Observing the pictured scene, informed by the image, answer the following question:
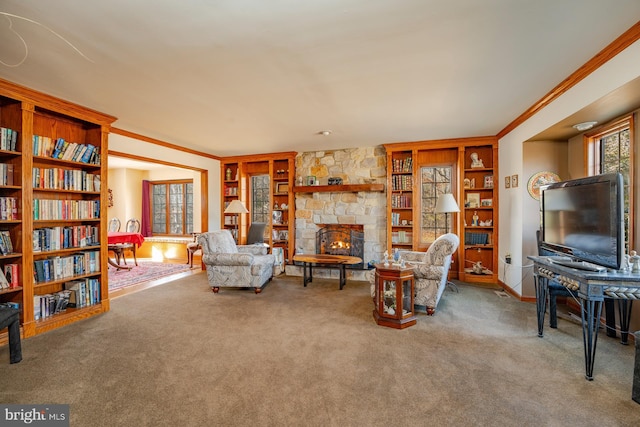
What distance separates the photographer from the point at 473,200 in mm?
4941

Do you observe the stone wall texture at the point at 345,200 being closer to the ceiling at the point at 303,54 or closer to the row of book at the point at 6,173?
the ceiling at the point at 303,54

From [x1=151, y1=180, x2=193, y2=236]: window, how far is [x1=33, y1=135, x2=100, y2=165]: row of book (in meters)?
4.34

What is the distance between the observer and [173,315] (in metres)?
3.37

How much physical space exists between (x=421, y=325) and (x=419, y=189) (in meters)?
2.82

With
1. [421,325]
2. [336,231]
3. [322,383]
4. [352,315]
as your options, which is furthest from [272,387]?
[336,231]

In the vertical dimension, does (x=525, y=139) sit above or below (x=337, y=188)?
above

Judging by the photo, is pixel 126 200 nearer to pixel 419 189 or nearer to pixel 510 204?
pixel 419 189

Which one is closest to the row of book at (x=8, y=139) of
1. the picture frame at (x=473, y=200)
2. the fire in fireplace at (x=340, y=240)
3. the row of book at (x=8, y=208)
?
the row of book at (x=8, y=208)

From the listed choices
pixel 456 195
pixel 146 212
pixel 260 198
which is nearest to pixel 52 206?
pixel 260 198

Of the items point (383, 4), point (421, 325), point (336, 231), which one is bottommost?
point (421, 325)

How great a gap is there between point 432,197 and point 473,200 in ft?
2.20

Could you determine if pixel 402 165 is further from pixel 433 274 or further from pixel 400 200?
pixel 433 274

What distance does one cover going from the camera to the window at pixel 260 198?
6332 mm

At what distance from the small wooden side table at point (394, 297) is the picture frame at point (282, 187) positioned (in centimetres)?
338
